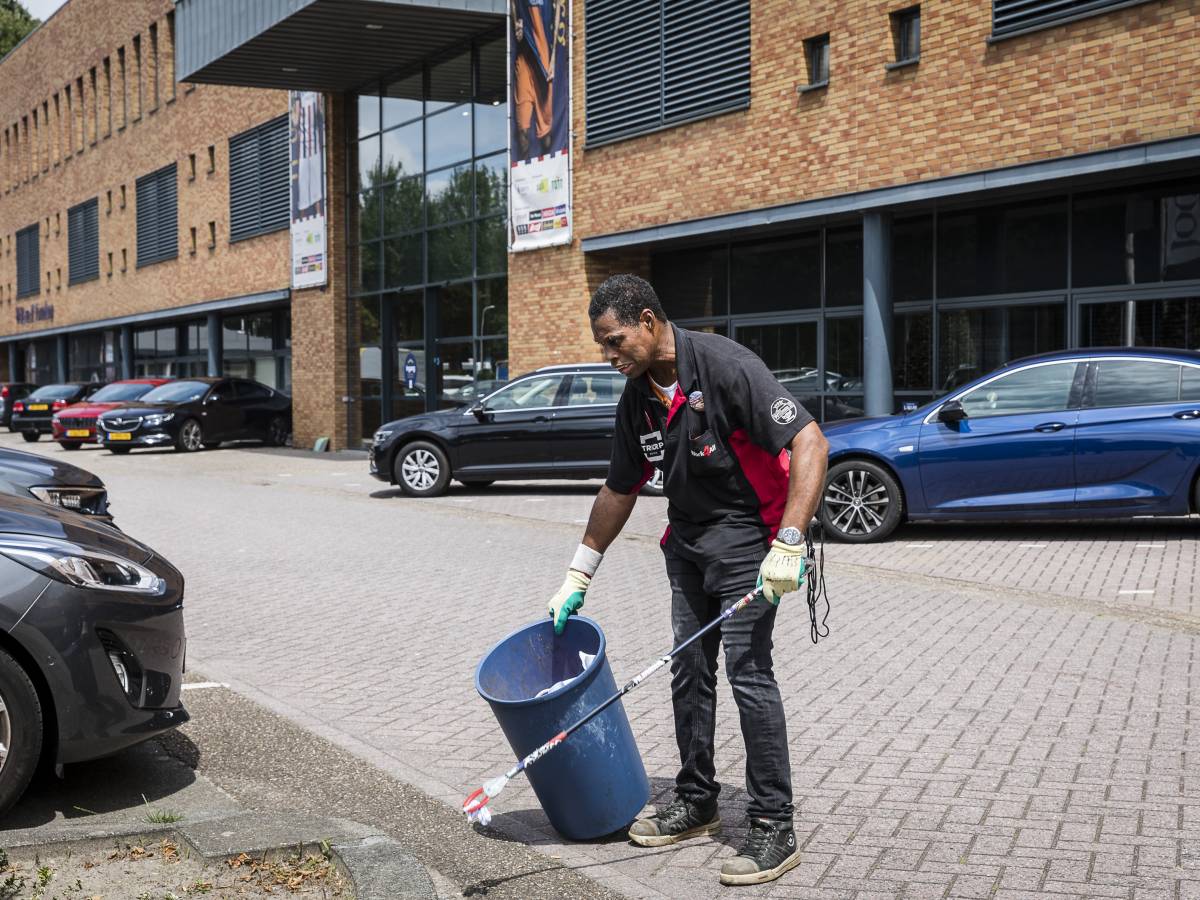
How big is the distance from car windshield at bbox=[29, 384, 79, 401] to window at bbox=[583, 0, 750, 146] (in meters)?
20.1

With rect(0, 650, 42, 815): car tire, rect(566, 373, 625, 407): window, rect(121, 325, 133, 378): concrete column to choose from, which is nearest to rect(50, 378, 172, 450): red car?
rect(121, 325, 133, 378): concrete column

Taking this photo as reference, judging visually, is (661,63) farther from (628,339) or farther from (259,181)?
(628,339)

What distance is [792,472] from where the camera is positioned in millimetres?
3941

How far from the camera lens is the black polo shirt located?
13.1 feet

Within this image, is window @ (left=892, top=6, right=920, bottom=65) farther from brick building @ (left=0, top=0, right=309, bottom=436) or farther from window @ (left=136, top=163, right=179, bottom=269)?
window @ (left=136, top=163, right=179, bottom=269)

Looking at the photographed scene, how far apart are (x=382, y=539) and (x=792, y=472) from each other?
9.07 m

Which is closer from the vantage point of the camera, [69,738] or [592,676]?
[592,676]

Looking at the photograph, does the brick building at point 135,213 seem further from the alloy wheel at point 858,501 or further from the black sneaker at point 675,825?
the black sneaker at point 675,825

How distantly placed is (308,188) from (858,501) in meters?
20.0

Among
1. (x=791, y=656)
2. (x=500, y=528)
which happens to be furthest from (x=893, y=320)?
(x=791, y=656)

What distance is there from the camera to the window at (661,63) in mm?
18344

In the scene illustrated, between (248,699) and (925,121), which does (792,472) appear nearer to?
(248,699)

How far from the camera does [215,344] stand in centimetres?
3509

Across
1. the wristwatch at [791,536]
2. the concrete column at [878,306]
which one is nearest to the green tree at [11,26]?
the concrete column at [878,306]
